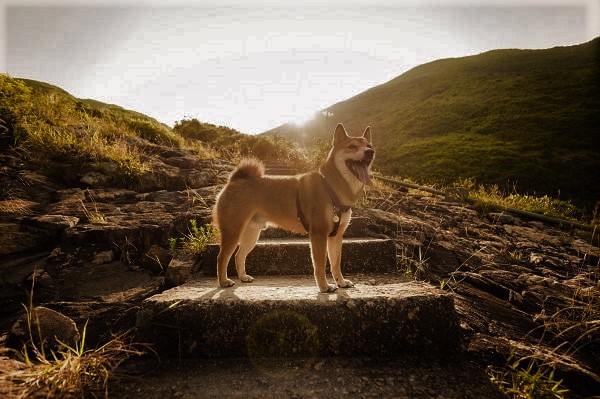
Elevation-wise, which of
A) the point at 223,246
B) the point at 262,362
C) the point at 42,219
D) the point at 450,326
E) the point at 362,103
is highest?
the point at 362,103

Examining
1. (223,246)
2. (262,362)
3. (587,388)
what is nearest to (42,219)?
(223,246)

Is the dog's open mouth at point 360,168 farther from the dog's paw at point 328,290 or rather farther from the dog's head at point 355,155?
the dog's paw at point 328,290

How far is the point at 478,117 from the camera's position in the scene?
128 feet

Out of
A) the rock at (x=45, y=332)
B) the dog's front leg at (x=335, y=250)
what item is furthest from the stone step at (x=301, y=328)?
the dog's front leg at (x=335, y=250)

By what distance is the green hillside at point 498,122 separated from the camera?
26.5 m

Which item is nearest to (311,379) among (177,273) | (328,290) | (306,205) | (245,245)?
(328,290)

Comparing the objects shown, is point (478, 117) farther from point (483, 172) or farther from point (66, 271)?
point (66, 271)

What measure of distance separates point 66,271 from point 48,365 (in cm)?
184

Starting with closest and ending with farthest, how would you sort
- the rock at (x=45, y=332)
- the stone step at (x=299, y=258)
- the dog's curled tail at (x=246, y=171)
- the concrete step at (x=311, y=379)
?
the concrete step at (x=311, y=379) → the rock at (x=45, y=332) → the dog's curled tail at (x=246, y=171) → the stone step at (x=299, y=258)

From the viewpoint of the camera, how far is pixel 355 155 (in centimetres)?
340

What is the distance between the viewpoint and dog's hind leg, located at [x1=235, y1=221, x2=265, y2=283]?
3.66 meters

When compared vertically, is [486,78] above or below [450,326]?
above

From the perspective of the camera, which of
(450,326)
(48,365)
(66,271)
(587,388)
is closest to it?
(48,365)

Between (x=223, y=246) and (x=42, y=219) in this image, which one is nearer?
(x=223, y=246)
